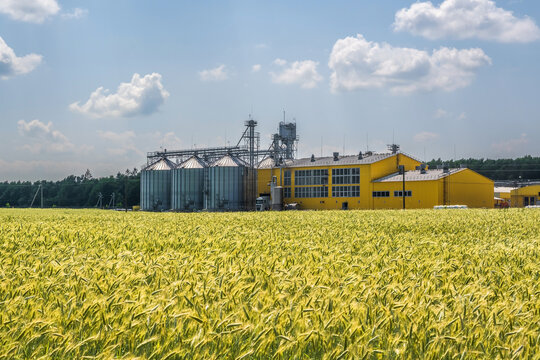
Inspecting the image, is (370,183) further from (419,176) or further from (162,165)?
(162,165)

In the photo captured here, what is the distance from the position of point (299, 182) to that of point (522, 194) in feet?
156

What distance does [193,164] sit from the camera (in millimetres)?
87375

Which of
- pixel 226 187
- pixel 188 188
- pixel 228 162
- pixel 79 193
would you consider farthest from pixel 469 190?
pixel 79 193

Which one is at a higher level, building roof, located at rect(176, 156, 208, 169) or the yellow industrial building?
building roof, located at rect(176, 156, 208, 169)

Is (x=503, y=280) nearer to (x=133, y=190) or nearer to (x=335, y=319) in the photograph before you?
(x=335, y=319)

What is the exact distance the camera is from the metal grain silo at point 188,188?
3323 inches

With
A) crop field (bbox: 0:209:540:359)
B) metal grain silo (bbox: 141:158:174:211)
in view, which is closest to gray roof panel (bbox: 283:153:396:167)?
metal grain silo (bbox: 141:158:174:211)

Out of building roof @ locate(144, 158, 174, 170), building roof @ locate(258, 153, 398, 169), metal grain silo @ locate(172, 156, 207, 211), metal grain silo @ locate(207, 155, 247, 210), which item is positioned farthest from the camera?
building roof @ locate(144, 158, 174, 170)

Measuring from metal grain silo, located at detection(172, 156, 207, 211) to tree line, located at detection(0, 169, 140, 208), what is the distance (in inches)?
2708

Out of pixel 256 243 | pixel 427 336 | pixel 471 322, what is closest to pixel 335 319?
pixel 427 336

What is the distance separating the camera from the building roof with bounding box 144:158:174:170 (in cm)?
9144

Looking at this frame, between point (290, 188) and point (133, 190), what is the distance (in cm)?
8432

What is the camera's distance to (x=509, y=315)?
12.9ft

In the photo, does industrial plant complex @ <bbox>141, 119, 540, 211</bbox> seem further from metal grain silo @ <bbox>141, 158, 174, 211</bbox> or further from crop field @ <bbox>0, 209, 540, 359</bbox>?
crop field @ <bbox>0, 209, 540, 359</bbox>
